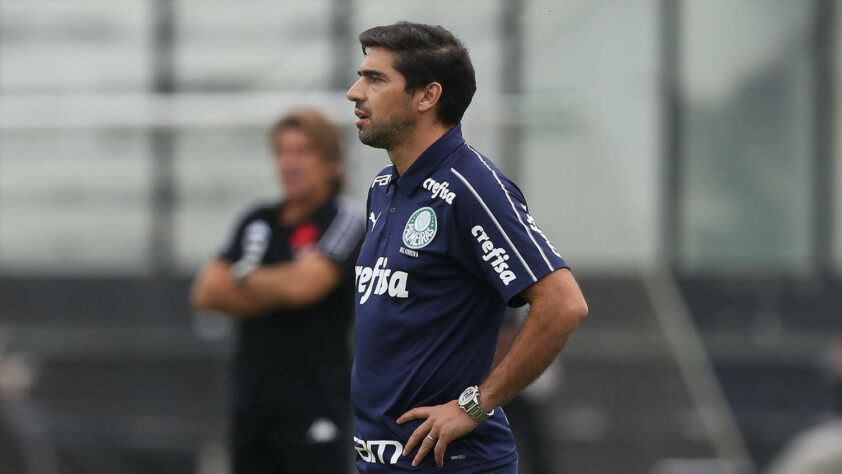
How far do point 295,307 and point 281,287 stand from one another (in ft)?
0.33

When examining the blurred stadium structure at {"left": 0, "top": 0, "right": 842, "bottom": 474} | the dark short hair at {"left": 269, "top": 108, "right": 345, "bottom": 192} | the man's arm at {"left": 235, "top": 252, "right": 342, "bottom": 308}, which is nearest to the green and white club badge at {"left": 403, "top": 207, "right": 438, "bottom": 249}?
the man's arm at {"left": 235, "top": 252, "right": 342, "bottom": 308}

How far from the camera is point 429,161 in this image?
8.08 ft

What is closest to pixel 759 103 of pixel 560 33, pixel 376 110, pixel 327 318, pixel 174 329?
pixel 560 33

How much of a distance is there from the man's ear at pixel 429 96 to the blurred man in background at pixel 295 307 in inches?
61.5

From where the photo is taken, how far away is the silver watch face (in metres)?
2.34

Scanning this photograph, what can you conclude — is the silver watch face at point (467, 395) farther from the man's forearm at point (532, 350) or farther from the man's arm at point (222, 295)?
the man's arm at point (222, 295)

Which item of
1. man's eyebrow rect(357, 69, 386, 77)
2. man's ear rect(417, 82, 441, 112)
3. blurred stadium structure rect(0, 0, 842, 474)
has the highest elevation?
man's eyebrow rect(357, 69, 386, 77)

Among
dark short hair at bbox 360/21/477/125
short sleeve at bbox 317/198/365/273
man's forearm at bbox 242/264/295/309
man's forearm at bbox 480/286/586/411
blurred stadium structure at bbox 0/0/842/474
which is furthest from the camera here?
blurred stadium structure at bbox 0/0/842/474

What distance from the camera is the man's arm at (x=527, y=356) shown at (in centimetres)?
230

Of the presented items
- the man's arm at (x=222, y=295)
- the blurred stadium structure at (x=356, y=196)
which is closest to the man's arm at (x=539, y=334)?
the man's arm at (x=222, y=295)

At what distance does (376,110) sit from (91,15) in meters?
7.21

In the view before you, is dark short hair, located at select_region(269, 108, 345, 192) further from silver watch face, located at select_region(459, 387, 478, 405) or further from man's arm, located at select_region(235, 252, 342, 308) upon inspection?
silver watch face, located at select_region(459, 387, 478, 405)

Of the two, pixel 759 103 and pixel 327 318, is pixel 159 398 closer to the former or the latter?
pixel 327 318

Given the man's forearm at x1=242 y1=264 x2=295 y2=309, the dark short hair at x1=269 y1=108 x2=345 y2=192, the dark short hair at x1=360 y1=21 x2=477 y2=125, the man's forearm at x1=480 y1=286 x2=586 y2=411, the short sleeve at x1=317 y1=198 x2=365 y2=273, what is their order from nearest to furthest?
the man's forearm at x1=480 y1=286 x2=586 y2=411
the dark short hair at x1=360 y1=21 x2=477 y2=125
the man's forearm at x1=242 y1=264 x2=295 y2=309
the short sleeve at x1=317 y1=198 x2=365 y2=273
the dark short hair at x1=269 y1=108 x2=345 y2=192
